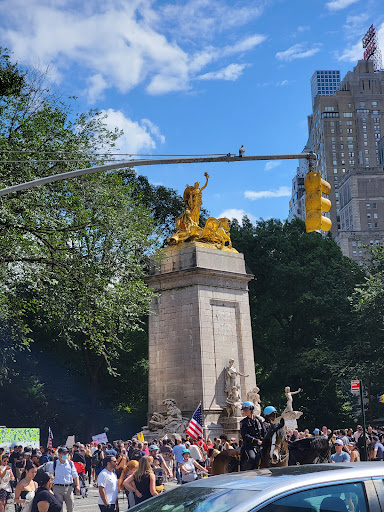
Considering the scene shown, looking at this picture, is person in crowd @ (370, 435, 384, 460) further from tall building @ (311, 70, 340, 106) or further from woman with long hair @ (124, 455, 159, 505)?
tall building @ (311, 70, 340, 106)

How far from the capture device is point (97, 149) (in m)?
26.4

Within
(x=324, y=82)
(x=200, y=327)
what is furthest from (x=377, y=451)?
(x=324, y=82)

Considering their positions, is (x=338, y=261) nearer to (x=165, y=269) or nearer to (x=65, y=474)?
(x=165, y=269)

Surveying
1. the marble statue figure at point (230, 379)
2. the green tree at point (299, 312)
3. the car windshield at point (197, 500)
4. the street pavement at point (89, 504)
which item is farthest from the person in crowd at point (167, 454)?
the car windshield at point (197, 500)

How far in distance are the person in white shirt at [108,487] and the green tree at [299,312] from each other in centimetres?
3191

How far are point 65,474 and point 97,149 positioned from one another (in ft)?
46.3

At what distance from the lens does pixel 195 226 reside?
31438 mm

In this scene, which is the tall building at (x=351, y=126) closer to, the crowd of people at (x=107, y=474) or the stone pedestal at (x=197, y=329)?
the stone pedestal at (x=197, y=329)

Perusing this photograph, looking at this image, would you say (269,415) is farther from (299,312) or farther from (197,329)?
(299,312)

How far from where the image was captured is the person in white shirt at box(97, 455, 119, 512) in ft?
40.9

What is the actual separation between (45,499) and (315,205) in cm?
671

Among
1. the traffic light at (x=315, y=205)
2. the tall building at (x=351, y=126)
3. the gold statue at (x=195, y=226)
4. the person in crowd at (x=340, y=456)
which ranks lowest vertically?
the person in crowd at (x=340, y=456)

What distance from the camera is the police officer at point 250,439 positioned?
12.2m

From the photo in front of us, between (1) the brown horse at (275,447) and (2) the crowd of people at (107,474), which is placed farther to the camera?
(1) the brown horse at (275,447)
